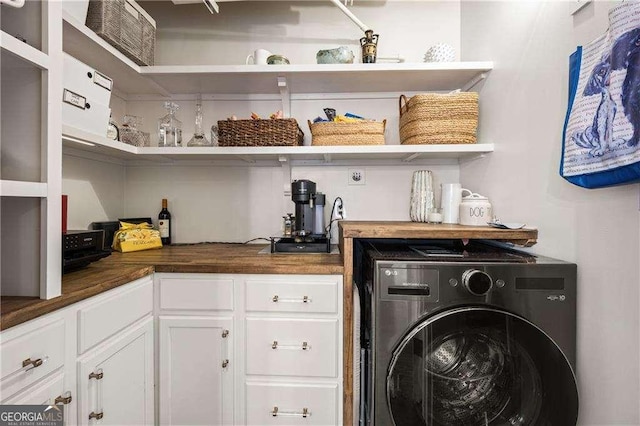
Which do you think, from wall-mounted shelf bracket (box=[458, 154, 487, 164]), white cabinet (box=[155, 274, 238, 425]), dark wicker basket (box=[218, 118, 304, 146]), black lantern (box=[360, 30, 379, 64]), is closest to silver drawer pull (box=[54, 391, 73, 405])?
white cabinet (box=[155, 274, 238, 425])

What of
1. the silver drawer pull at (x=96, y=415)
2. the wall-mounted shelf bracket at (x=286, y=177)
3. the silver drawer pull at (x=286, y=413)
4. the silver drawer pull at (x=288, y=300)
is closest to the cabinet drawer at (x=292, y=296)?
the silver drawer pull at (x=288, y=300)

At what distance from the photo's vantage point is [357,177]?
1896 millimetres

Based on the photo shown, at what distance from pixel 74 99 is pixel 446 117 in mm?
1663

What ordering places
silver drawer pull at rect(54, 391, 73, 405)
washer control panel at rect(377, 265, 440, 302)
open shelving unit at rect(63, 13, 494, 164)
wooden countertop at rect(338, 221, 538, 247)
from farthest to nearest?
open shelving unit at rect(63, 13, 494, 164), wooden countertop at rect(338, 221, 538, 247), washer control panel at rect(377, 265, 440, 302), silver drawer pull at rect(54, 391, 73, 405)

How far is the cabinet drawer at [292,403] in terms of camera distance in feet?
4.13

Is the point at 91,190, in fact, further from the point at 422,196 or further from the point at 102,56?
the point at 422,196

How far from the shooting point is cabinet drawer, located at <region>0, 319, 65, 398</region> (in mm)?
702

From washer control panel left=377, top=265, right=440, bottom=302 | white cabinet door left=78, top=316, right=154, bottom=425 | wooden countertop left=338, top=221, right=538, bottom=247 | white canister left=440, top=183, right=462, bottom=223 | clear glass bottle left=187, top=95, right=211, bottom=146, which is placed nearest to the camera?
white cabinet door left=78, top=316, right=154, bottom=425

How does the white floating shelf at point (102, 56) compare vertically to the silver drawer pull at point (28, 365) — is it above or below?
above

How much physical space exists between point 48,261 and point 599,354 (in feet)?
5.67

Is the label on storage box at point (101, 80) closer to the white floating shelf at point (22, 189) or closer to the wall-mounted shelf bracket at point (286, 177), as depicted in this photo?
the white floating shelf at point (22, 189)

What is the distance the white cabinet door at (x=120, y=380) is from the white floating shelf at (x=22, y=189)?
53cm

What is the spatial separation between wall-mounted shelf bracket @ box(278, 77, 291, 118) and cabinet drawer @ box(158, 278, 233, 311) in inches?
43.5

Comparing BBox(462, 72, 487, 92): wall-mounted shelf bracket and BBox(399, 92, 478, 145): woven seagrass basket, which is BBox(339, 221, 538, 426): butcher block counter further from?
BBox(462, 72, 487, 92): wall-mounted shelf bracket
